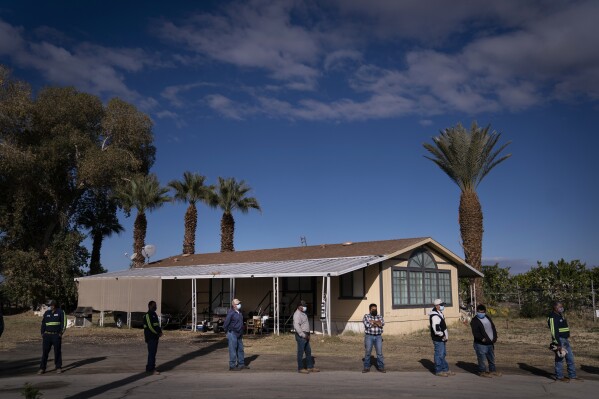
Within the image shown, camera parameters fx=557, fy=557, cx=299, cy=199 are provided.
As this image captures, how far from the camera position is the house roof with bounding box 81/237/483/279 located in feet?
65.3

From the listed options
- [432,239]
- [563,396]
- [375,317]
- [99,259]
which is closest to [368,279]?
[432,239]

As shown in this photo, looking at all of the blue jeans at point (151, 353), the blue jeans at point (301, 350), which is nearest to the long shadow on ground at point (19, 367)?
the blue jeans at point (151, 353)

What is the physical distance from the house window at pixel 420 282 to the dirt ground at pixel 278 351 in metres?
1.42

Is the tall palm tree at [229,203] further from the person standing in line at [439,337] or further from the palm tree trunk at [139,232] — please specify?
the person standing in line at [439,337]

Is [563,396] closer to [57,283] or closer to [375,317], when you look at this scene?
[375,317]

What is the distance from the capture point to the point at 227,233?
1511 inches

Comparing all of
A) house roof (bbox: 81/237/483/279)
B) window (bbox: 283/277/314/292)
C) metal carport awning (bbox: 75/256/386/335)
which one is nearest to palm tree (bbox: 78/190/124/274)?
house roof (bbox: 81/237/483/279)

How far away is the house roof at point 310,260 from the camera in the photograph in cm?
1989

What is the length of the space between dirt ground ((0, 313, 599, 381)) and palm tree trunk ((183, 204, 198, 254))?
15.5 meters

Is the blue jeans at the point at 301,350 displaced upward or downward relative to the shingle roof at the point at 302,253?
downward

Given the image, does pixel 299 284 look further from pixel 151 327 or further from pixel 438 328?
pixel 438 328

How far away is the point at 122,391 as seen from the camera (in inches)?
392

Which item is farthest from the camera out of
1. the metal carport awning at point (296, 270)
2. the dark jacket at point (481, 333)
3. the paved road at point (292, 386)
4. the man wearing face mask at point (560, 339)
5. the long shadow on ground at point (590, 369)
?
the metal carport awning at point (296, 270)

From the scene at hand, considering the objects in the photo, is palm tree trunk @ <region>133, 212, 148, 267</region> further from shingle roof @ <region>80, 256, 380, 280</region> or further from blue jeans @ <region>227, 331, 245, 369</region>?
blue jeans @ <region>227, 331, 245, 369</region>
